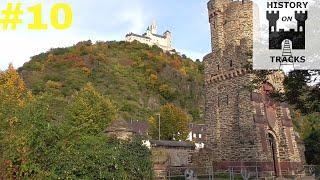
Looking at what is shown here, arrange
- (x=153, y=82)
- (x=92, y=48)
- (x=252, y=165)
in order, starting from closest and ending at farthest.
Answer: (x=252, y=165)
(x=153, y=82)
(x=92, y=48)

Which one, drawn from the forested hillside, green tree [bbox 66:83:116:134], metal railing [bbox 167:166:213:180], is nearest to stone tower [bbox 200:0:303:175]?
metal railing [bbox 167:166:213:180]

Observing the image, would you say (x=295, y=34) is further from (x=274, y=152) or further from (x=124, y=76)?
(x=124, y=76)

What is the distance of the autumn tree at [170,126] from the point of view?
57559 millimetres

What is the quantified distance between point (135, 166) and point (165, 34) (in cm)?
15911

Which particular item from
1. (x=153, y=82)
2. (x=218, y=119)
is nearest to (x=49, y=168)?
(x=218, y=119)

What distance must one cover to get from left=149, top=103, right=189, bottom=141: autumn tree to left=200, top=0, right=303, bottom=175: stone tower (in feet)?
93.0

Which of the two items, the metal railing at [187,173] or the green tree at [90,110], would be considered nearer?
the metal railing at [187,173]

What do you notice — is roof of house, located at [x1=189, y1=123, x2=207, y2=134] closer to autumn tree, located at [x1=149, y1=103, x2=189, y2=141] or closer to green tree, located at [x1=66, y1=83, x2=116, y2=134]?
autumn tree, located at [x1=149, y1=103, x2=189, y2=141]

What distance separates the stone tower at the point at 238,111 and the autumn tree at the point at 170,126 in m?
28.3

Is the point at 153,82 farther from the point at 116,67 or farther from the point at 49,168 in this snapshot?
the point at 49,168

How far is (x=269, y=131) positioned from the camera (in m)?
27.5

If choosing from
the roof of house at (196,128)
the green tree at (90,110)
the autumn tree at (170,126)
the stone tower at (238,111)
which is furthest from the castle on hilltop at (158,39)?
the stone tower at (238,111)

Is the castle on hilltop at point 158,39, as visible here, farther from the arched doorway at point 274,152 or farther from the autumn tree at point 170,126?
the arched doorway at point 274,152

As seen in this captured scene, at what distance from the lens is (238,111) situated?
27.1m
